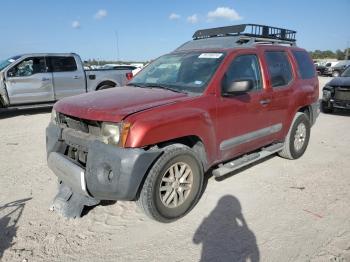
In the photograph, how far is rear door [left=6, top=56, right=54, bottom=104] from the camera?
9.59m

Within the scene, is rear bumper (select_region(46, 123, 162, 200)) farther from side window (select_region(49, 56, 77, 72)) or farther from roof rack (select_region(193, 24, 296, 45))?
side window (select_region(49, 56, 77, 72))

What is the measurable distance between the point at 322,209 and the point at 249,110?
58.5 inches

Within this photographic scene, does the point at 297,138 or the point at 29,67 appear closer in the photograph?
the point at 297,138

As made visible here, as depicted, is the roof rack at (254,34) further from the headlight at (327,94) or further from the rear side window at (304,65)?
the headlight at (327,94)

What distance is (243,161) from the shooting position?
4.33 meters

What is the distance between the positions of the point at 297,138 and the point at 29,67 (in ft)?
26.7

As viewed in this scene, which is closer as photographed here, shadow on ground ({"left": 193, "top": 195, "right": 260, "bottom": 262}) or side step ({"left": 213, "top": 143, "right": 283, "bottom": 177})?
shadow on ground ({"left": 193, "top": 195, "right": 260, "bottom": 262})

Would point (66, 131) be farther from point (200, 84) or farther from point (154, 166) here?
point (200, 84)

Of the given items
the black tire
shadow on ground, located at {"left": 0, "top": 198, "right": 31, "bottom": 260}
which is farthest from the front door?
the black tire

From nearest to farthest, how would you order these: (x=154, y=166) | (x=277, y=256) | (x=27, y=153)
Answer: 1. (x=277, y=256)
2. (x=154, y=166)
3. (x=27, y=153)


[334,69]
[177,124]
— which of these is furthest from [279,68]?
[334,69]

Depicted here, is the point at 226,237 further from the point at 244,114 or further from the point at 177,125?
the point at 244,114

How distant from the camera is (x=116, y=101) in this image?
3508 millimetres

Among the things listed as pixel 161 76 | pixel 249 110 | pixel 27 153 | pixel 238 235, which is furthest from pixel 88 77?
pixel 238 235
